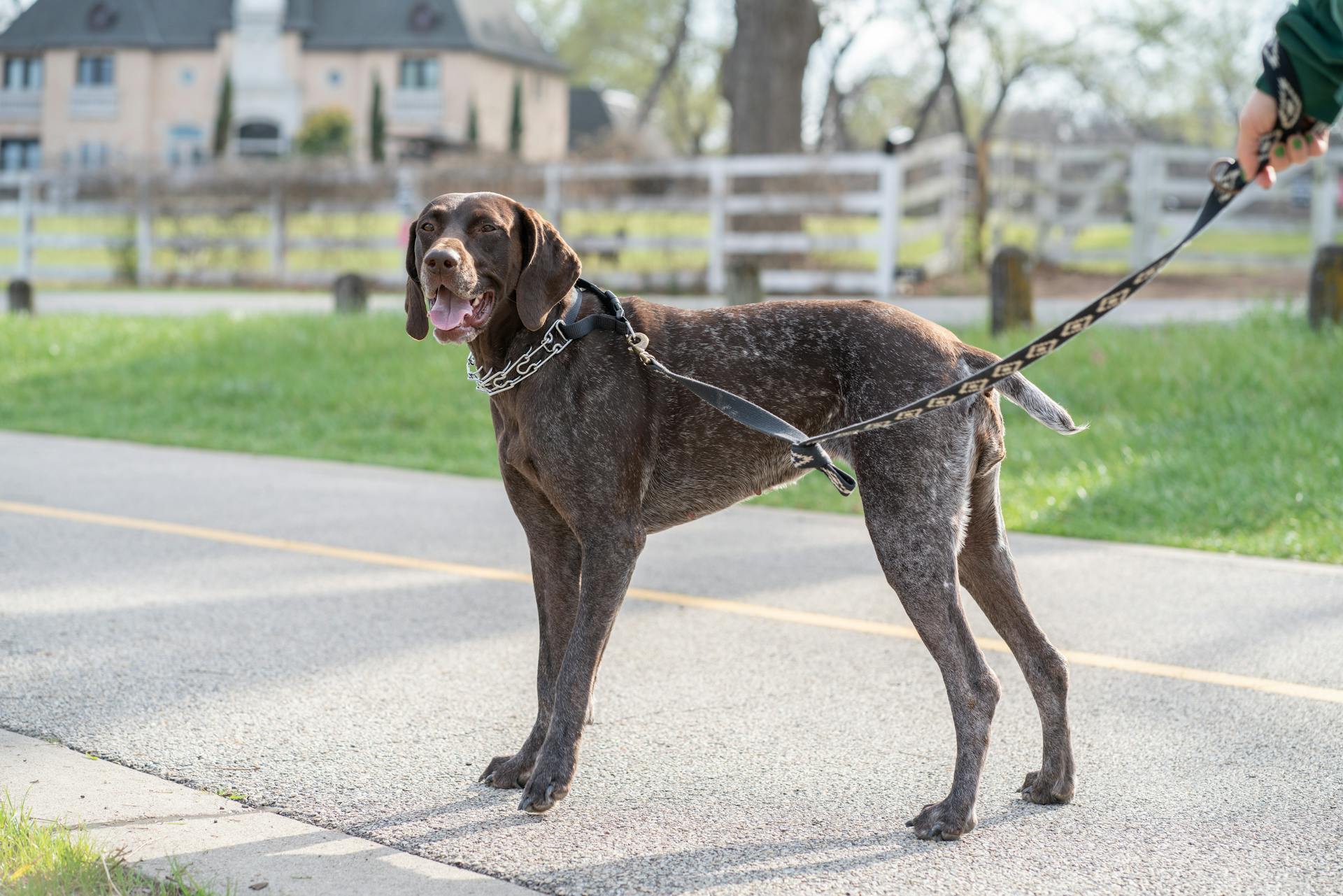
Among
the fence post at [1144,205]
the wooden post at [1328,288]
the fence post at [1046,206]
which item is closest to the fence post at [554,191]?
the fence post at [1046,206]

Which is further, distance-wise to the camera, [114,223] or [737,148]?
[114,223]

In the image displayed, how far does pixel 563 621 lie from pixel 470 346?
890mm

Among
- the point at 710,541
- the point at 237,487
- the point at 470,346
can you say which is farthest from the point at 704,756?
the point at 237,487

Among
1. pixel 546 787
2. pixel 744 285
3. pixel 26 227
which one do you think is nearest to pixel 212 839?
pixel 546 787

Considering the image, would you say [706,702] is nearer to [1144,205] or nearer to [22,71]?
[1144,205]

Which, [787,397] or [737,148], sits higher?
[737,148]

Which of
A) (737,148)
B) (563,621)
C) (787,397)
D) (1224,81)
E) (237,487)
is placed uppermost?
(1224,81)

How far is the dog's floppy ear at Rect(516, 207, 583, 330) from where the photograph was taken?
3941 mm

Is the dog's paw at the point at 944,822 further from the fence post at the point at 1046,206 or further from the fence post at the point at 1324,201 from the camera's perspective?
the fence post at the point at 1046,206

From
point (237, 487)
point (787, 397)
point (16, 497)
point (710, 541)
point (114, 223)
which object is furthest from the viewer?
point (114, 223)

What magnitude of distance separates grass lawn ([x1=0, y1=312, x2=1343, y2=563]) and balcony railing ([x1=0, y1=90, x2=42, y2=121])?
55745 mm

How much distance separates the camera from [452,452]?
10875 millimetres

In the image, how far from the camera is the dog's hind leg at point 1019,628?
3900mm

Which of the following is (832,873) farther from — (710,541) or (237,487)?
(237,487)
